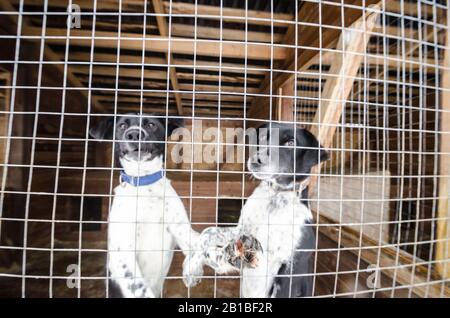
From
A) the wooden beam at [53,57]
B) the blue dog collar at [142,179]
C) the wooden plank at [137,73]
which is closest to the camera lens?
the blue dog collar at [142,179]

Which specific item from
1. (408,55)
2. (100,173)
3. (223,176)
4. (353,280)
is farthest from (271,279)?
(408,55)

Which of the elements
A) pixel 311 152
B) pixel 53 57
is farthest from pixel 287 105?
pixel 53 57

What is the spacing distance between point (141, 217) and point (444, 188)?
4.88 feet

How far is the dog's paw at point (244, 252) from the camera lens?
1148mm

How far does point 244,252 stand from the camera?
3.76 feet

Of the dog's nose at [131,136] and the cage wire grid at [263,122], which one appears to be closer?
the dog's nose at [131,136]

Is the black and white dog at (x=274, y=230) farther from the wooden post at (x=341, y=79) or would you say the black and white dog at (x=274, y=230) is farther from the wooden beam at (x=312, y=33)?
the wooden beam at (x=312, y=33)

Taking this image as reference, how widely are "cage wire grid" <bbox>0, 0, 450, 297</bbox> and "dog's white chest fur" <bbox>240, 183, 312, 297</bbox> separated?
0.51ft

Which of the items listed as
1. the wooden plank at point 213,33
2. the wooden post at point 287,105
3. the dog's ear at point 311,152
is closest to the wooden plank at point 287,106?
the wooden post at point 287,105

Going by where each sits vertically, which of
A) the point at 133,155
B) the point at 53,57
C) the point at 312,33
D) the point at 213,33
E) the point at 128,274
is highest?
the point at 213,33

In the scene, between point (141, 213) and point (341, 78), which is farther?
point (341, 78)

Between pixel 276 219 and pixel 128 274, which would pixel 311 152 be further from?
pixel 128 274

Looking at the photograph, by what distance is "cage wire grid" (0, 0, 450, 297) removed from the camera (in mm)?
1327
